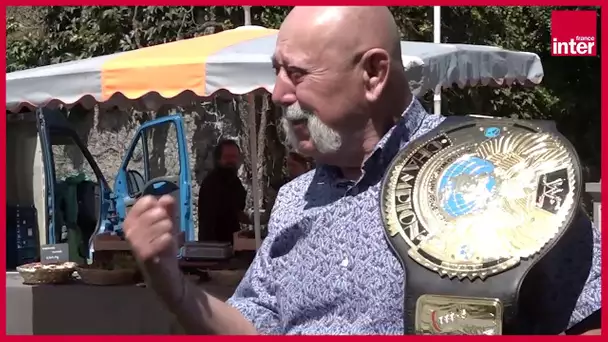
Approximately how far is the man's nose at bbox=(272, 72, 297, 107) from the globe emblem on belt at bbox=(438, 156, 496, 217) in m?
0.32

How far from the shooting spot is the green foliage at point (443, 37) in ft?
29.6

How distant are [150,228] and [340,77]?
462 mm

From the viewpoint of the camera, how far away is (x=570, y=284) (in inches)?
56.4

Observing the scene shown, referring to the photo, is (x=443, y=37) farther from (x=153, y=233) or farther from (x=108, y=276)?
(x=153, y=233)

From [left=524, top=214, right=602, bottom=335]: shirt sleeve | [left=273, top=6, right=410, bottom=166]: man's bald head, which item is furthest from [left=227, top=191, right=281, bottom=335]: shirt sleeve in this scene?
[left=524, top=214, right=602, bottom=335]: shirt sleeve

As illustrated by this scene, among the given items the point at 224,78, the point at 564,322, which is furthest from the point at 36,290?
the point at 564,322

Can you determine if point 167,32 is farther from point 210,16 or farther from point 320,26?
point 320,26

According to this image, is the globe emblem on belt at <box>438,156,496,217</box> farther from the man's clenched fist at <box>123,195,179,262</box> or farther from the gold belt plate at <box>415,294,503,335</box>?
the man's clenched fist at <box>123,195,179,262</box>

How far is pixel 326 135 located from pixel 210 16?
7.63 meters

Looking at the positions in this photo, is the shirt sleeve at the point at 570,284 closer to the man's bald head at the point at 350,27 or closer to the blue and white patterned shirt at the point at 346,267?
the blue and white patterned shirt at the point at 346,267

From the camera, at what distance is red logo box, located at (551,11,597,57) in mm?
5660

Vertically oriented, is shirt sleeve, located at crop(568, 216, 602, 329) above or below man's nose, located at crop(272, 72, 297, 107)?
below

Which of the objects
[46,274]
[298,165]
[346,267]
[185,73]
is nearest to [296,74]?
[346,267]

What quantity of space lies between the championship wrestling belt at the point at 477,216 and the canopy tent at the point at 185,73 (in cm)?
228
